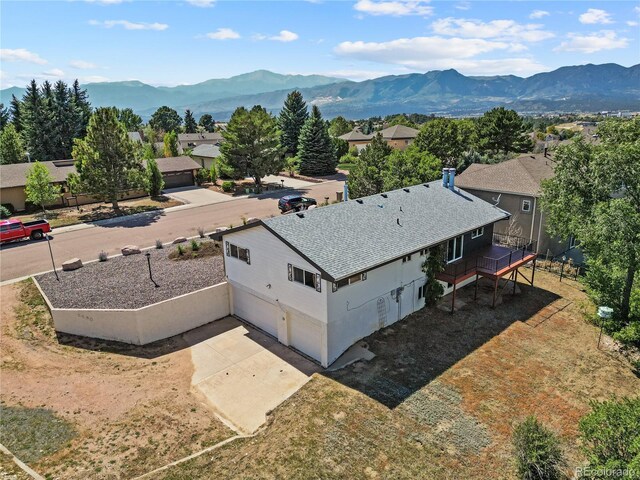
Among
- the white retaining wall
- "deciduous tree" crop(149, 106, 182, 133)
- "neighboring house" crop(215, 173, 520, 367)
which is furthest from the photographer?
"deciduous tree" crop(149, 106, 182, 133)

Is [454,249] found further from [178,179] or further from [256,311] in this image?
[178,179]

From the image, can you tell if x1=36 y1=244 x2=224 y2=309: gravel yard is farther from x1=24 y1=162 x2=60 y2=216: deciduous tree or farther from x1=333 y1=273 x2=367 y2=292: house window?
x1=24 y1=162 x2=60 y2=216: deciduous tree

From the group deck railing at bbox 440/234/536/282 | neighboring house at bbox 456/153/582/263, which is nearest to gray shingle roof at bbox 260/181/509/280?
deck railing at bbox 440/234/536/282

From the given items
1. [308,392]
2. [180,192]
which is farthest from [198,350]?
[180,192]

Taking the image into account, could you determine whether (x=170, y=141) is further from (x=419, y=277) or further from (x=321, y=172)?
(x=419, y=277)

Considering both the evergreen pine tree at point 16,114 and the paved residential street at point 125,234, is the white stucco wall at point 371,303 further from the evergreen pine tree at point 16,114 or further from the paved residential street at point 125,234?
the evergreen pine tree at point 16,114

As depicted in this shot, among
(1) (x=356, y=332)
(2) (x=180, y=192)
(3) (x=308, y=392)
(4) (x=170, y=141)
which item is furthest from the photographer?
(4) (x=170, y=141)
